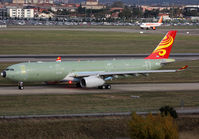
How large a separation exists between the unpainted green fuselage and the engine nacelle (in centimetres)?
222

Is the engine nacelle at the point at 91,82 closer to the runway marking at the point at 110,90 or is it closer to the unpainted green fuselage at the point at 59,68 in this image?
the runway marking at the point at 110,90

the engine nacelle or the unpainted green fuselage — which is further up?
the unpainted green fuselage

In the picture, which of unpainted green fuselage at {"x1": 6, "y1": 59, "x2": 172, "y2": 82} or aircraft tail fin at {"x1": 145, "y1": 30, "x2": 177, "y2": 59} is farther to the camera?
aircraft tail fin at {"x1": 145, "y1": 30, "x2": 177, "y2": 59}

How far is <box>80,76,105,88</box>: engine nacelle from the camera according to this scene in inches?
2144

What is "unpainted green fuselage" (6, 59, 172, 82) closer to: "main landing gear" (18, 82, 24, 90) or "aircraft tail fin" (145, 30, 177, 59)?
"main landing gear" (18, 82, 24, 90)

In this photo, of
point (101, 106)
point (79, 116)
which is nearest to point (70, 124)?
point (79, 116)

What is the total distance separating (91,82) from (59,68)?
4610 mm

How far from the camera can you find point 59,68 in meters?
55.5

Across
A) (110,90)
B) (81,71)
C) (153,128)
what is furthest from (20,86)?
(153,128)

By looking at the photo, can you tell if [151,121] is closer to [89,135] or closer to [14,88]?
[89,135]

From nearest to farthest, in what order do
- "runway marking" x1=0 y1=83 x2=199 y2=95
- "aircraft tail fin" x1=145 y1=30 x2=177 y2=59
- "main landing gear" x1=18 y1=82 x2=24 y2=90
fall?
"runway marking" x1=0 y1=83 x2=199 y2=95, "main landing gear" x1=18 y1=82 x2=24 y2=90, "aircraft tail fin" x1=145 y1=30 x2=177 y2=59

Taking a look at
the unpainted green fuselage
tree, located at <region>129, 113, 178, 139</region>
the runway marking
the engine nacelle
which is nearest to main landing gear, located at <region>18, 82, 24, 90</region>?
the runway marking

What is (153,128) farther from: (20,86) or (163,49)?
(163,49)

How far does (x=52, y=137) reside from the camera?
3638 centimetres
